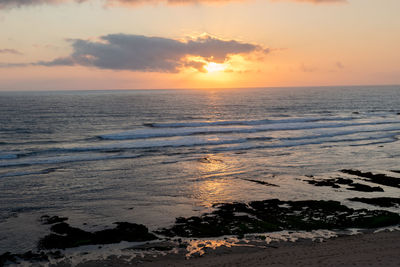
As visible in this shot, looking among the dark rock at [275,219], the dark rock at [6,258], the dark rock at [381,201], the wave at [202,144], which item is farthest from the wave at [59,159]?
the dark rock at [381,201]

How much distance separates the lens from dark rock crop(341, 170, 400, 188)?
1927 centimetres

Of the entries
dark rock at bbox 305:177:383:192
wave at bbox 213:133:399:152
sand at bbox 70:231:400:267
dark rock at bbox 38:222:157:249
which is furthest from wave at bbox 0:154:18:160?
dark rock at bbox 305:177:383:192

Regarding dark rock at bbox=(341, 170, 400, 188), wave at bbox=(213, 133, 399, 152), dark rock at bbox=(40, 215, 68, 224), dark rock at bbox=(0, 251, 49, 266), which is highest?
wave at bbox=(213, 133, 399, 152)

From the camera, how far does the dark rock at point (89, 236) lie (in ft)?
38.6

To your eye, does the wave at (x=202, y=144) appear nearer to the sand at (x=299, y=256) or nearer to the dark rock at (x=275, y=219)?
the dark rock at (x=275, y=219)

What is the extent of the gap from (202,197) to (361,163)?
14.2 metres

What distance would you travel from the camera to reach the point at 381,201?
1606 cm

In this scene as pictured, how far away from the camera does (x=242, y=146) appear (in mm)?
34188

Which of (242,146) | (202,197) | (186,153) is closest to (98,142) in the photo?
(186,153)

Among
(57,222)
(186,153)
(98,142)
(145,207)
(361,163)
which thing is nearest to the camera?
(57,222)

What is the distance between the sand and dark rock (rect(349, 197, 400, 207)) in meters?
4.43

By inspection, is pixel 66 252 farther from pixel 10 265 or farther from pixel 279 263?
pixel 279 263

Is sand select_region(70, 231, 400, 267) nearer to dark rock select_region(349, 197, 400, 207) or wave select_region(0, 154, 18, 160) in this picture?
dark rock select_region(349, 197, 400, 207)

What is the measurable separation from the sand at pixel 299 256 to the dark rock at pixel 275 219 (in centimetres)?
147
